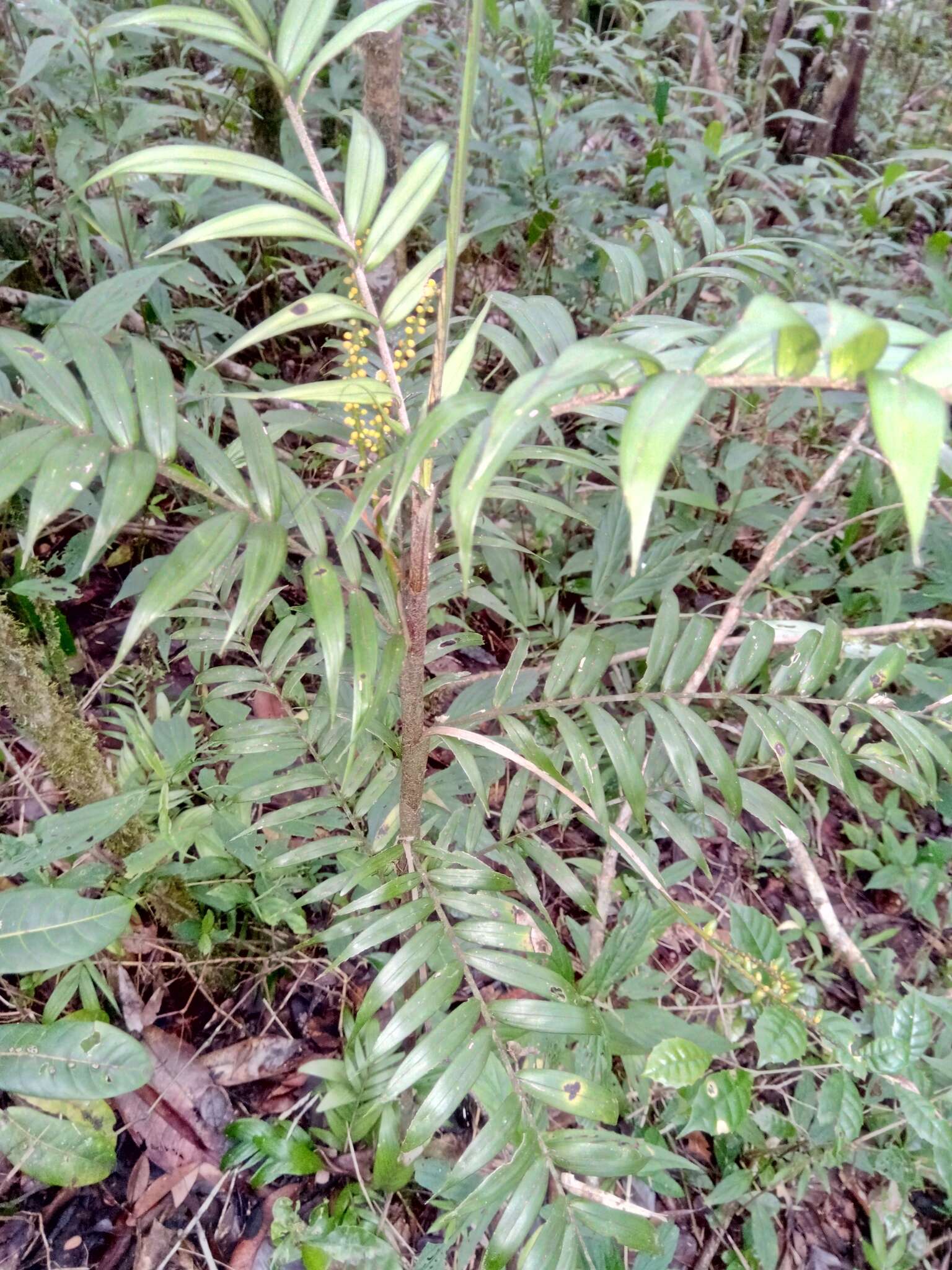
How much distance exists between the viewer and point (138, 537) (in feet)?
5.44

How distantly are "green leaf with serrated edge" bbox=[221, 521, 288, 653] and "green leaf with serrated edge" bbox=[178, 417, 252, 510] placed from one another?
0.14ft

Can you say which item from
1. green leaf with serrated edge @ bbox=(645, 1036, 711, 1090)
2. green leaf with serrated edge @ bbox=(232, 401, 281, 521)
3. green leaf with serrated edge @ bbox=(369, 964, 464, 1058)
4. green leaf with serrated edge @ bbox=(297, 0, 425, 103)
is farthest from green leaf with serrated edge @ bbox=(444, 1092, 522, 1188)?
green leaf with serrated edge @ bbox=(297, 0, 425, 103)

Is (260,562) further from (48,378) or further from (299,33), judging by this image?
(299,33)

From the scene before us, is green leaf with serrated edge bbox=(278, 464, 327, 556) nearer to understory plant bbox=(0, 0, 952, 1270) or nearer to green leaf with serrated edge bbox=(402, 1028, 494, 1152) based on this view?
understory plant bbox=(0, 0, 952, 1270)

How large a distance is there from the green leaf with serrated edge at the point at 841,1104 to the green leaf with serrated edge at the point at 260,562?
106cm

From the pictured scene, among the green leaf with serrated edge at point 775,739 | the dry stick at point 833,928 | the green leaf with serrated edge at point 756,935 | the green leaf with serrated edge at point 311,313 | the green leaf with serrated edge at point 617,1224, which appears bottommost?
the dry stick at point 833,928

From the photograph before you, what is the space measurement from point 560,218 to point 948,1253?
2224 millimetres

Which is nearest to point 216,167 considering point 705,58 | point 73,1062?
point 73,1062

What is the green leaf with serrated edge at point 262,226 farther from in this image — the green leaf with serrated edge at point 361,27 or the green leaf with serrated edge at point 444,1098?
the green leaf with serrated edge at point 444,1098

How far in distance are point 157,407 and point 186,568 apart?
179 millimetres

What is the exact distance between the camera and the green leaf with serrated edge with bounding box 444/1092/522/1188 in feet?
2.45

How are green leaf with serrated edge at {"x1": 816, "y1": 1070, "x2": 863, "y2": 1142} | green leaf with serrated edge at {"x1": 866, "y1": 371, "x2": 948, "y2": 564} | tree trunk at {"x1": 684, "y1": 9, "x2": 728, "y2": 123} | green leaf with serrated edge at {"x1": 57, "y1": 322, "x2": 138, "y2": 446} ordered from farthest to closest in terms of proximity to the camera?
tree trunk at {"x1": 684, "y1": 9, "x2": 728, "y2": 123}
green leaf with serrated edge at {"x1": 816, "y1": 1070, "x2": 863, "y2": 1142}
green leaf with serrated edge at {"x1": 57, "y1": 322, "x2": 138, "y2": 446}
green leaf with serrated edge at {"x1": 866, "y1": 371, "x2": 948, "y2": 564}

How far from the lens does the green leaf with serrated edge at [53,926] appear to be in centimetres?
96

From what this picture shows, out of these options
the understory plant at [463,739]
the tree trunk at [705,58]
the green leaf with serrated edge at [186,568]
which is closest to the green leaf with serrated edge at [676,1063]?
the understory plant at [463,739]
